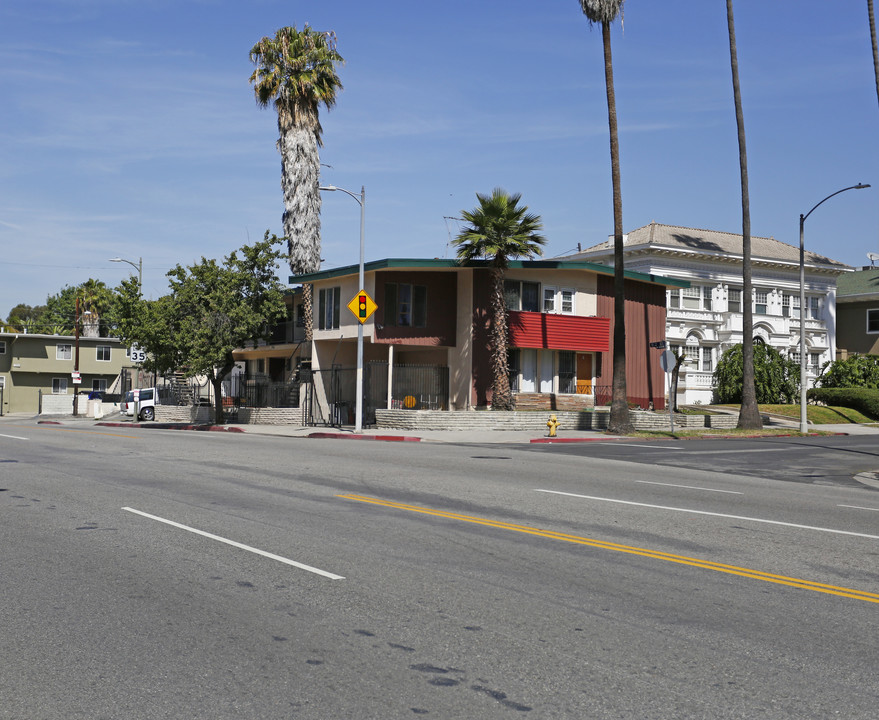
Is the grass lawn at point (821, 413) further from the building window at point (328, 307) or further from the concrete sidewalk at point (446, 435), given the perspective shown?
the building window at point (328, 307)

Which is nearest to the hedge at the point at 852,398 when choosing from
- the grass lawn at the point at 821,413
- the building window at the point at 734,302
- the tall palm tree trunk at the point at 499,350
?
the grass lawn at the point at 821,413

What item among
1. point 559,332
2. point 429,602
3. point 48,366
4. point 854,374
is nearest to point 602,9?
point 559,332

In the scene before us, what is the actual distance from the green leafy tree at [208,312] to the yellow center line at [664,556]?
1116 inches

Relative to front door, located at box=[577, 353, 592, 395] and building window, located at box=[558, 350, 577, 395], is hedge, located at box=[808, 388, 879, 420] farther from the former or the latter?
building window, located at box=[558, 350, 577, 395]

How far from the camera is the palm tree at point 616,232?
33125mm

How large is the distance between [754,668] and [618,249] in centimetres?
2892

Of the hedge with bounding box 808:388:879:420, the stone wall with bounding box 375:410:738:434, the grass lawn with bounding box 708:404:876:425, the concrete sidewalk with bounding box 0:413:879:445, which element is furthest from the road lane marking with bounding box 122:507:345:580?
the hedge with bounding box 808:388:879:420

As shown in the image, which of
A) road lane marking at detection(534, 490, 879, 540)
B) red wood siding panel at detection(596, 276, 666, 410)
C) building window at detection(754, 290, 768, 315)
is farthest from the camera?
building window at detection(754, 290, 768, 315)

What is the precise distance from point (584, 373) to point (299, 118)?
17.6 meters

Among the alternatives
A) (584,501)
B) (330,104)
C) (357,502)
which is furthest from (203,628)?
(330,104)

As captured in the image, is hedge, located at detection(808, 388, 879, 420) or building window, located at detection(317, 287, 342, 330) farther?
hedge, located at detection(808, 388, 879, 420)

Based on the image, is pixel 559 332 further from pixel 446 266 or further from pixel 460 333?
pixel 446 266

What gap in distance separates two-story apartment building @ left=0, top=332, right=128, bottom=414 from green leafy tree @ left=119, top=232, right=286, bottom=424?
36.3m

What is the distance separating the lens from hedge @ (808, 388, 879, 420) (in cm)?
4750
